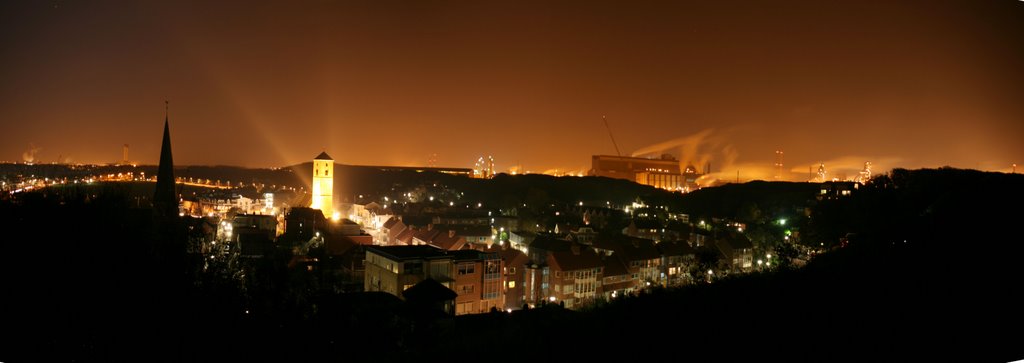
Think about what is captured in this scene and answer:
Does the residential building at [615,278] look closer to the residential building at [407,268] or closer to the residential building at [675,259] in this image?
the residential building at [675,259]

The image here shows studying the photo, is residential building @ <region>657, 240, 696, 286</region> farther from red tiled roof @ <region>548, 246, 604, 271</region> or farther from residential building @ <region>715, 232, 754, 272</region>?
red tiled roof @ <region>548, 246, 604, 271</region>

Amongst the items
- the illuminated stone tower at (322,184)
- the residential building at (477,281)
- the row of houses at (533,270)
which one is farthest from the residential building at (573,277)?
the illuminated stone tower at (322,184)

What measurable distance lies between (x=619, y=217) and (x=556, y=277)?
1817 centimetres

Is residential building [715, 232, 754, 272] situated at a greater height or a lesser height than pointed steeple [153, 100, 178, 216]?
lesser

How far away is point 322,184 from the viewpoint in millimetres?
32344

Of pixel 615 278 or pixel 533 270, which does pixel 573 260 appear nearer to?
pixel 533 270

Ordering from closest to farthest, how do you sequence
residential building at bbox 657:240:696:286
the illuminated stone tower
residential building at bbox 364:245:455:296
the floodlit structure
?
residential building at bbox 364:245:455:296 < residential building at bbox 657:240:696:286 < the illuminated stone tower < the floodlit structure

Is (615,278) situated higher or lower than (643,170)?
lower

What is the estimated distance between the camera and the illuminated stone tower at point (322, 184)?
31969 mm

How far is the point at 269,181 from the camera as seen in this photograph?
85.2 metres

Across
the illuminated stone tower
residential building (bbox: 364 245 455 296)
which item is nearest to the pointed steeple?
the illuminated stone tower

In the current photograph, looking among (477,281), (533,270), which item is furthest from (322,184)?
(477,281)

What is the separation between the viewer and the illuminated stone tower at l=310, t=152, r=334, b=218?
32.0 metres

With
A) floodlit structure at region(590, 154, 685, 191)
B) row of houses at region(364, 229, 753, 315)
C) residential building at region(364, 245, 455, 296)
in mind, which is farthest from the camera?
floodlit structure at region(590, 154, 685, 191)
